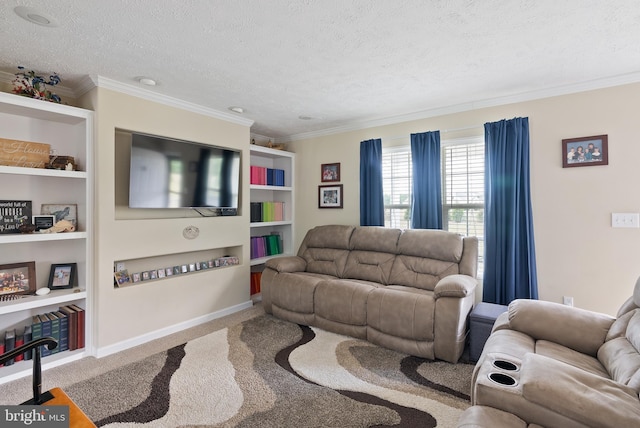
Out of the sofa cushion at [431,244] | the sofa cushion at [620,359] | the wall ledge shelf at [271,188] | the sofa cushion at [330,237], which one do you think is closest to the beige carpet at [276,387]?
the sofa cushion at [620,359]

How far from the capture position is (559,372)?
1346 mm

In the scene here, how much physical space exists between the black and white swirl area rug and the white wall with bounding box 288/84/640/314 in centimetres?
141

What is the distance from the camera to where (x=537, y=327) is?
207 centimetres

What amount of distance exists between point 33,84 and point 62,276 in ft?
5.36

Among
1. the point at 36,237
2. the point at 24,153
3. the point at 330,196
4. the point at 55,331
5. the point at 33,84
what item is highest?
the point at 33,84

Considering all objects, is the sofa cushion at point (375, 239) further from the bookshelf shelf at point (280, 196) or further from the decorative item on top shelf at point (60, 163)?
the decorative item on top shelf at point (60, 163)

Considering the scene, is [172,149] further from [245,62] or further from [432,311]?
[432,311]

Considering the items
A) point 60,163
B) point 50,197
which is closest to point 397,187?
point 60,163

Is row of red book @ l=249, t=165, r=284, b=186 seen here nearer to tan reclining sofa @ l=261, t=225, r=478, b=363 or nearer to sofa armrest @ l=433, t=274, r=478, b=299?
tan reclining sofa @ l=261, t=225, r=478, b=363

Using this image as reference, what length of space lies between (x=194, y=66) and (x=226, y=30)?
25.7 inches

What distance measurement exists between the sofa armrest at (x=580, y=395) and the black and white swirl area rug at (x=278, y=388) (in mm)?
795

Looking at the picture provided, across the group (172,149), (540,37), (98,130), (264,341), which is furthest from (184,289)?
(540,37)

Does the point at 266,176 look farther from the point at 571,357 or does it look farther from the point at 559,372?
the point at 559,372

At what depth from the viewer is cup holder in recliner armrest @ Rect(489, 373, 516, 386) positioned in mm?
1403
